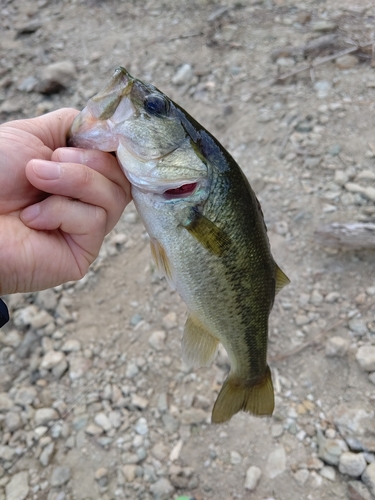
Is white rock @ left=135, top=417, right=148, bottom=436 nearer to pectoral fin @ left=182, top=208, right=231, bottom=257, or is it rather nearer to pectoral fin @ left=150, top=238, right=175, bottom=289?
pectoral fin @ left=150, top=238, right=175, bottom=289

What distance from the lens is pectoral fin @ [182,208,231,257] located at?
5.68 ft

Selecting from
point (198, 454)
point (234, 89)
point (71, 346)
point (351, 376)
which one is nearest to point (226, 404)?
point (198, 454)

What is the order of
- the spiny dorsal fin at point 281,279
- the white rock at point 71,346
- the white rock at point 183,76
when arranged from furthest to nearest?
the white rock at point 183,76, the white rock at point 71,346, the spiny dorsal fin at point 281,279

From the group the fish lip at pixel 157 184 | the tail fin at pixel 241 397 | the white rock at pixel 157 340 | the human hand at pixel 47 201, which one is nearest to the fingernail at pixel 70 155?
the human hand at pixel 47 201

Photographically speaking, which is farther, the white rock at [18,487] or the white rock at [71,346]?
the white rock at [71,346]

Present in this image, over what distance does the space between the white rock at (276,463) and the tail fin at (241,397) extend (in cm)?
58

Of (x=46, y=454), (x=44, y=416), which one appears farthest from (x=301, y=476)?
(x=44, y=416)

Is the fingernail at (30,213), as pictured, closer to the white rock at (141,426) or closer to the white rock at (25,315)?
the white rock at (141,426)

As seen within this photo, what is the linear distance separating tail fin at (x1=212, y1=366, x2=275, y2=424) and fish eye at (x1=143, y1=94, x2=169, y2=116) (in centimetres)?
124

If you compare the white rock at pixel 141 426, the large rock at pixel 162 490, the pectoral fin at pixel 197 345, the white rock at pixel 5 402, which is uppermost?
the pectoral fin at pixel 197 345

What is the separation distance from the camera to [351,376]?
9.02ft

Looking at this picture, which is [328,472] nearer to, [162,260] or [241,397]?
[241,397]

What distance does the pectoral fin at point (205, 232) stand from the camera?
5.68ft

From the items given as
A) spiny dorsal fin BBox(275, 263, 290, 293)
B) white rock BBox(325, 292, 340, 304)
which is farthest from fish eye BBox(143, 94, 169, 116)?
white rock BBox(325, 292, 340, 304)
